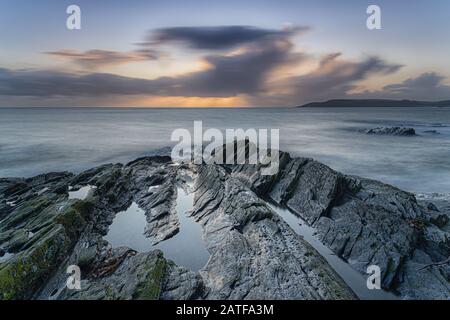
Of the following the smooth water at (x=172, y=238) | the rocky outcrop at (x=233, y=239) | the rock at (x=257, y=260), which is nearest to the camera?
the rock at (x=257, y=260)

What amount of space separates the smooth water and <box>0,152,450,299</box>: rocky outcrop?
0.48 metres

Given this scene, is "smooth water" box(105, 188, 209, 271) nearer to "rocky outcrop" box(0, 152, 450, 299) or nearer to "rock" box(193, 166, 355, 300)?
"rocky outcrop" box(0, 152, 450, 299)

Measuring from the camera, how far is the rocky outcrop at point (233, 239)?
37.1ft

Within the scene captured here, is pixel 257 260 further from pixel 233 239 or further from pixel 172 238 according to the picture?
pixel 172 238

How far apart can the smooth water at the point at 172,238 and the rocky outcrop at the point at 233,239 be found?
0.48 m

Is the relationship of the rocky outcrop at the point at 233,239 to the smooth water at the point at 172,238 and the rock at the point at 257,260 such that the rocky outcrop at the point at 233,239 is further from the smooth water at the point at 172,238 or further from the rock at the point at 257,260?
the smooth water at the point at 172,238

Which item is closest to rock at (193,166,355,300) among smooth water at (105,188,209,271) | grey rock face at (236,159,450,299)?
smooth water at (105,188,209,271)

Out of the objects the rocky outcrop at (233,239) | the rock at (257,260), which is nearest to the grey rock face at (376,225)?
the rocky outcrop at (233,239)

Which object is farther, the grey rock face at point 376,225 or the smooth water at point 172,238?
the smooth water at point 172,238

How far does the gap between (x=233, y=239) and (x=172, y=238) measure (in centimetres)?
379

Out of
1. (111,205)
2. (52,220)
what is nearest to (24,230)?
(52,220)

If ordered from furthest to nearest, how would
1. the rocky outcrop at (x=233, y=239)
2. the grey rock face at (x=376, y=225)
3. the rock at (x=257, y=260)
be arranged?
1. the grey rock face at (x=376, y=225)
2. the rocky outcrop at (x=233, y=239)
3. the rock at (x=257, y=260)

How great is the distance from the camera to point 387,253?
14.0 metres

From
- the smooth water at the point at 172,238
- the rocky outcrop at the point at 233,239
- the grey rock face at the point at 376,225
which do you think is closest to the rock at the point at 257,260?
the rocky outcrop at the point at 233,239
